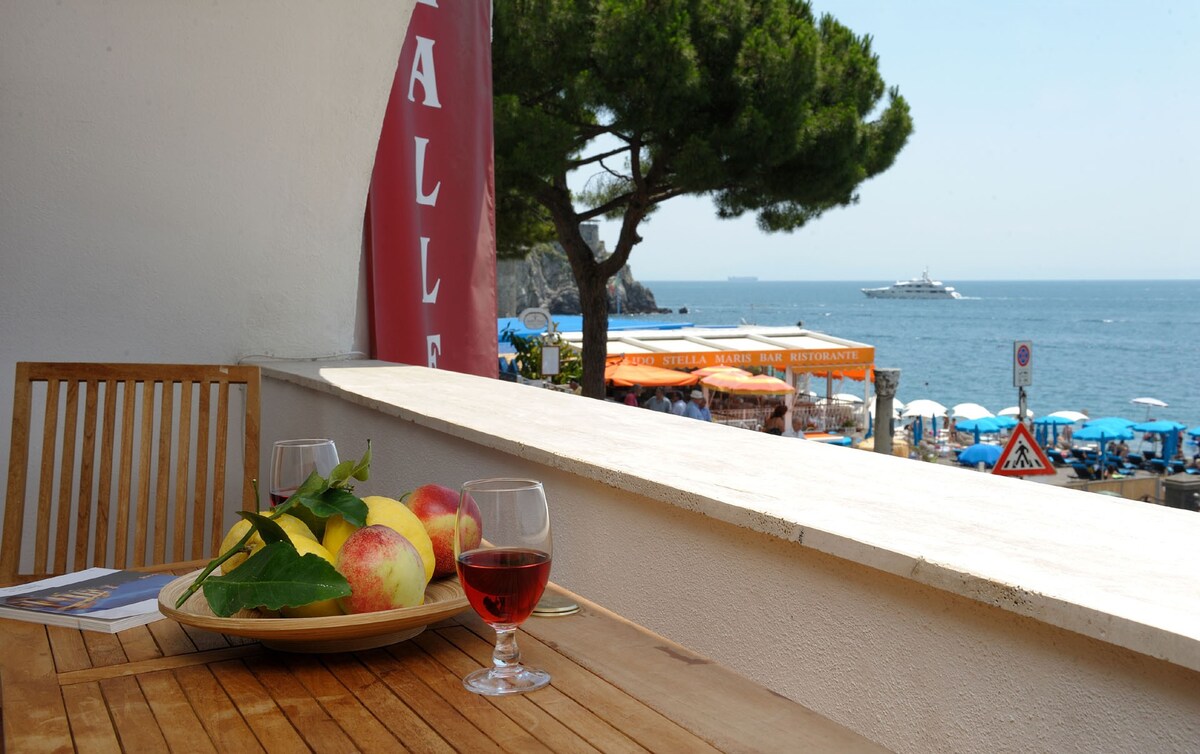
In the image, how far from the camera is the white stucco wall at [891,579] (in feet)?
2.52

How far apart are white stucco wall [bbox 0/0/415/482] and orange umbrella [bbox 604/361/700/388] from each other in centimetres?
1182

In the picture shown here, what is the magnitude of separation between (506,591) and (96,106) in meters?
2.49

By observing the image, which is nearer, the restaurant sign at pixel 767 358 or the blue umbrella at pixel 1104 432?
the restaurant sign at pixel 767 358

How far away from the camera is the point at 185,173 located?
9.48ft

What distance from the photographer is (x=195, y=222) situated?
293cm

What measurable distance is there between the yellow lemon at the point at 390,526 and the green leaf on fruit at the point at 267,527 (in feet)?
0.19

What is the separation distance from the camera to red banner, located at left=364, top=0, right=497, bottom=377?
141 inches

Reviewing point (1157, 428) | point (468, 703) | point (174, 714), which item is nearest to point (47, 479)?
point (174, 714)

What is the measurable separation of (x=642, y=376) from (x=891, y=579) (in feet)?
46.9

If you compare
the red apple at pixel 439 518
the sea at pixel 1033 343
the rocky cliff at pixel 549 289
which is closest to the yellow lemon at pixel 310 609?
the red apple at pixel 439 518

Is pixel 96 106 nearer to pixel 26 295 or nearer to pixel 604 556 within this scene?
pixel 26 295

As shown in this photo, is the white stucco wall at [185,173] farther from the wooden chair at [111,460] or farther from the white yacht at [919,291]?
the white yacht at [919,291]

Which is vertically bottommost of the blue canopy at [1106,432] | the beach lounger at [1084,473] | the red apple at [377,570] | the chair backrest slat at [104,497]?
the beach lounger at [1084,473]

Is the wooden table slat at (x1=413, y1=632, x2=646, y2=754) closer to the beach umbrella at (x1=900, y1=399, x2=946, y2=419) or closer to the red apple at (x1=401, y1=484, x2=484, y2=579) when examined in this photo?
the red apple at (x1=401, y1=484, x2=484, y2=579)
